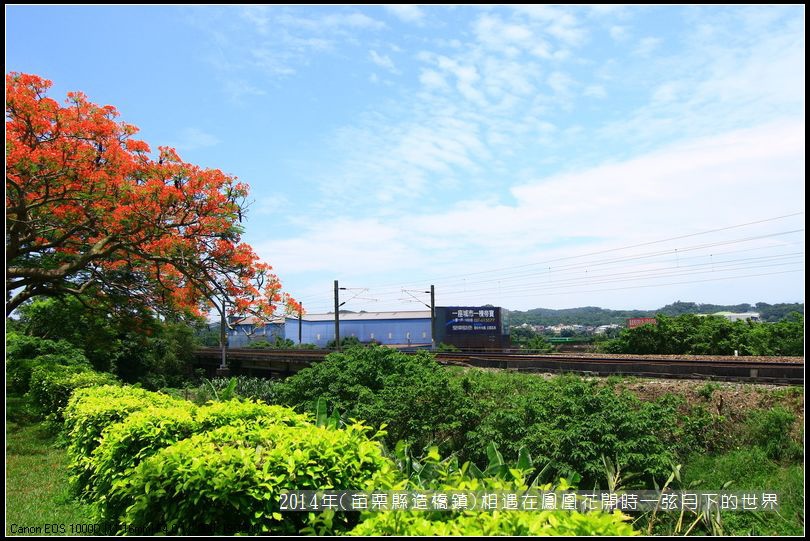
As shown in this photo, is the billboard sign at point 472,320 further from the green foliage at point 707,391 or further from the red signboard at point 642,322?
the green foliage at point 707,391

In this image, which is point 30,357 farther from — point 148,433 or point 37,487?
point 148,433

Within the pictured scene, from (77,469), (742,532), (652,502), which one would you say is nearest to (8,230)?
(77,469)

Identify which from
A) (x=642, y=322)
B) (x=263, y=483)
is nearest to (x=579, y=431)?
(x=263, y=483)

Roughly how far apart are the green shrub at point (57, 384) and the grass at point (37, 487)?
15.9 inches

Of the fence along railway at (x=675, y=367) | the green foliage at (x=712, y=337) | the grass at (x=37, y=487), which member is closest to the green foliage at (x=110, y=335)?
the grass at (x=37, y=487)

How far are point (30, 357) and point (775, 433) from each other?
1907 cm

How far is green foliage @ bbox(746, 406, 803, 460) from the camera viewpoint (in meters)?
7.56

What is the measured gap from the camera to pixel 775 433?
786 cm

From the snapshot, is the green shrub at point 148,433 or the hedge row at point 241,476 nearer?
the hedge row at point 241,476

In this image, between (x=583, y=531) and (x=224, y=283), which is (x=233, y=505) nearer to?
(x=583, y=531)

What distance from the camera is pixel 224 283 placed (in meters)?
13.5

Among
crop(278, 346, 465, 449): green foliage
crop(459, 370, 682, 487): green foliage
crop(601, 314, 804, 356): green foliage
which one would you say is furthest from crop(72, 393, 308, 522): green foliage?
crop(601, 314, 804, 356): green foliage

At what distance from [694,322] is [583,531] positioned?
24.3m

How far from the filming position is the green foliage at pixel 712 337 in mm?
21031
